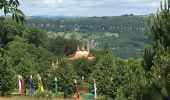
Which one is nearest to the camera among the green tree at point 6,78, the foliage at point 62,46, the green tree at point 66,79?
the green tree at point 6,78

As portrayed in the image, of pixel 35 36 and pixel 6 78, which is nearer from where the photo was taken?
pixel 6 78

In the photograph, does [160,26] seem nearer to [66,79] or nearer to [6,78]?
[6,78]

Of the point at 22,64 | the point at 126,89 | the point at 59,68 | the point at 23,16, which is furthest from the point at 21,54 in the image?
the point at 23,16

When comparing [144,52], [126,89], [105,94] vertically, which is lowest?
[105,94]

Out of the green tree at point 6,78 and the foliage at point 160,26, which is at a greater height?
the foliage at point 160,26

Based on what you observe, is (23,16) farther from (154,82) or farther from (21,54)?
(21,54)

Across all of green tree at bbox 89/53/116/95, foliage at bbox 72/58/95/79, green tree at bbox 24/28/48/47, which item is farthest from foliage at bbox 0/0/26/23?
green tree at bbox 24/28/48/47

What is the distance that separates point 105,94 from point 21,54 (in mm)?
36437

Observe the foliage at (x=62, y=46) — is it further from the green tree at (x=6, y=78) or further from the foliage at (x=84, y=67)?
the green tree at (x=6, y=78)

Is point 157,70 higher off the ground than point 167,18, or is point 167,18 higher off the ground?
point 167,18

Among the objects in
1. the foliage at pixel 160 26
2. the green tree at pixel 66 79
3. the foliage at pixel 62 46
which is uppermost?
the foliage at pixel 160 26

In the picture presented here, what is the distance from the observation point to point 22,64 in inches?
2680

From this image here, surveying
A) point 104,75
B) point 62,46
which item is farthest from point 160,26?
point 62,46

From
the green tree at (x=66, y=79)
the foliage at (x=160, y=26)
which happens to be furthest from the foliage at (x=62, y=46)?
the foliage at (x=160, y=26)
